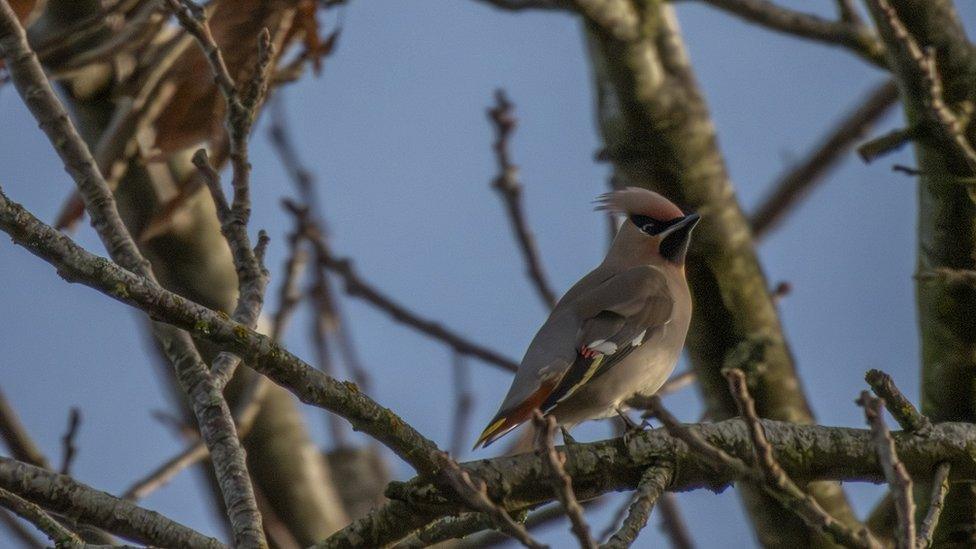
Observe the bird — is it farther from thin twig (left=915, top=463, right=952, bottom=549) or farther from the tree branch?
thin twig (left=915, top=463, right=952, bottom=549)

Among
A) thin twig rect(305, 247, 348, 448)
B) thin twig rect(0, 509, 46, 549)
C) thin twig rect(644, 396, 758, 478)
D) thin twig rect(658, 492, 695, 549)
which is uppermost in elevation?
thin twig rect(305, 247, 348, 448)

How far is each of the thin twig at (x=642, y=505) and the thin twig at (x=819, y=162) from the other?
10.8 ft

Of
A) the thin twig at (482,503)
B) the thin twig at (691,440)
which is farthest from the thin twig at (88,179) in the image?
the thin twig at (691,440)

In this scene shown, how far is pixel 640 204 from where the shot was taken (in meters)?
5.23

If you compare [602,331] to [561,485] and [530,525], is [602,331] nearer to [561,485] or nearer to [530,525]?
[530,525]

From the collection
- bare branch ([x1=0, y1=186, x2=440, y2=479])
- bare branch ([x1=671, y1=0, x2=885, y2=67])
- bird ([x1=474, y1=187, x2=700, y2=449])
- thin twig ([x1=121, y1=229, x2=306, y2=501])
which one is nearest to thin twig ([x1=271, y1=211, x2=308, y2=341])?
thin twig ([x1=121, y1=229, x2=306, y2=501])

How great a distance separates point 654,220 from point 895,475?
2.91 metres

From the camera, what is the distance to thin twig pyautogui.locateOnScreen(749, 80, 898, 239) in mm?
6148

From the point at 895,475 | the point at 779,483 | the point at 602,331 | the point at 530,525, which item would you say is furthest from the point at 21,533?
the point at 895,475

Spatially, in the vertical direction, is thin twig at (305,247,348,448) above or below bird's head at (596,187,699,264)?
above

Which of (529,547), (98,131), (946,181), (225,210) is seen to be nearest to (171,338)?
(225,210)

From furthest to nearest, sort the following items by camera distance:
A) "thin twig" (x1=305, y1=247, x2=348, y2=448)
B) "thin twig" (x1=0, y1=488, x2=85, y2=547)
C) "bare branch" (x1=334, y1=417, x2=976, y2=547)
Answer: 1. "thin twig" (x1=305, y1=247, x2=348, y2=448)
2. "bare branch" (x1=334, y1=417, x2=976, y2=547)
3. "thin twig" (x1=0, y1=488, x2=85, y2=547)

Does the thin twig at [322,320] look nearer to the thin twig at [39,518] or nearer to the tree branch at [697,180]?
the tree branch at [697,180]

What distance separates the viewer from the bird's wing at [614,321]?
4266mm
